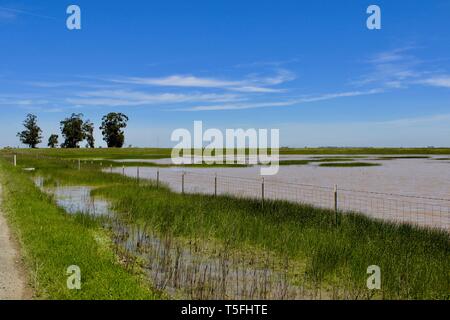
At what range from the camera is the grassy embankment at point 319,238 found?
10570mm

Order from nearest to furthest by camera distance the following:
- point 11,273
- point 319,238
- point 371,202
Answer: point 11,273
point 319,238
point 371,202

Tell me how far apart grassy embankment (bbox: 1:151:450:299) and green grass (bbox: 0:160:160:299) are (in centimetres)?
46

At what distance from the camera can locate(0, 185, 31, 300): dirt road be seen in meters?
9.06

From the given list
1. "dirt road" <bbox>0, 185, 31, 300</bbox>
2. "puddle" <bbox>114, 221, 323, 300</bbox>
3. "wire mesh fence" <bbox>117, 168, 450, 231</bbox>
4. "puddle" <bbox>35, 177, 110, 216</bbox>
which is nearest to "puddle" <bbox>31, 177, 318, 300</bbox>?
"puddle" <bbox>114, 221, 323, 300</bbox>

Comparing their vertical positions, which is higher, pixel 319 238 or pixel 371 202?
pixel 319 238

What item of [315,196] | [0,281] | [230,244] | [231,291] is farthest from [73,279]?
[315,196]

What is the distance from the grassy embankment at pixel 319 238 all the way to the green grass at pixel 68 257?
46 cm

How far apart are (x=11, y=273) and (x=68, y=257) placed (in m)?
1.44

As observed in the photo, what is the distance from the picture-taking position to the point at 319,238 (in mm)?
14258

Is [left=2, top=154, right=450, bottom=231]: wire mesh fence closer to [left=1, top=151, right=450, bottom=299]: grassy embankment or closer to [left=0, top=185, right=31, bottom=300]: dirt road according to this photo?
[left=1, top=151, right=450, bottom=299]: grassy embankment

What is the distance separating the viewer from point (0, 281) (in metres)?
9.84

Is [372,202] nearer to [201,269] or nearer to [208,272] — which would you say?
[201,269]

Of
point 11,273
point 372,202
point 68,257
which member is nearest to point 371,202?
point 372,202

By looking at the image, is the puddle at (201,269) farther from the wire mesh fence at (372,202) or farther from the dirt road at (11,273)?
the wire mesh fence at (372,202)
